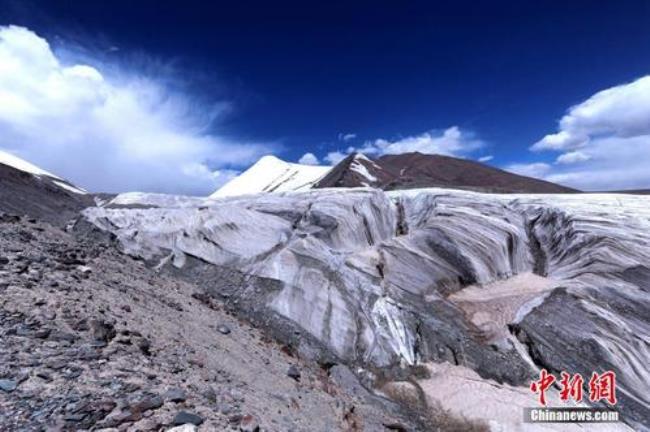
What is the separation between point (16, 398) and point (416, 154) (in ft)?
209

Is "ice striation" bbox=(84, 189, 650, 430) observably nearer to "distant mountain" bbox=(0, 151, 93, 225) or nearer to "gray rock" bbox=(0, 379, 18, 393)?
"distant mountain" bbox=(0, 151, 93, 225)

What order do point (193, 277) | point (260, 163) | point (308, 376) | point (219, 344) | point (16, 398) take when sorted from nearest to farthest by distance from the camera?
1. point (16, 398)
2. point (219, 344)
3. point (308, 376)
4. point (193, 277)
5. point (260, 163)

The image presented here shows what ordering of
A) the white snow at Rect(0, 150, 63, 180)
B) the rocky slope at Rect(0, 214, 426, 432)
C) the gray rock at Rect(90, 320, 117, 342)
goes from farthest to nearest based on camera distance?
the white snow at Rect(0, 150, 63, 180), the gray rock at Rect(90, 320, 117, 342), the rocky slope at Rect(0, 214, 426, 432)

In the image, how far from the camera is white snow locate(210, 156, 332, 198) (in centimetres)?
6034

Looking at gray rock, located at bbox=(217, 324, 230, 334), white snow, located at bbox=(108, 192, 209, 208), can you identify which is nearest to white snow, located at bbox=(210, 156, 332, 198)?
white snow, located at bbox=(108, 192, 209, 208)

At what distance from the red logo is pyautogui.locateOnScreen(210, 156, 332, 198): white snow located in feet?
152

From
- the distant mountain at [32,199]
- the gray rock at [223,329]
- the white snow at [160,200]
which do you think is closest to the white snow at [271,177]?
the white snow at [160,200]

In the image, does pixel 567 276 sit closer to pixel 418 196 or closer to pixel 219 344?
pixel 418 196

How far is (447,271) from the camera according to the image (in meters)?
17.7

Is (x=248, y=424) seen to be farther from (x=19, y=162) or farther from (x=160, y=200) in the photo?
(x=19, y=162)

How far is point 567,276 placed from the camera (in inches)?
688

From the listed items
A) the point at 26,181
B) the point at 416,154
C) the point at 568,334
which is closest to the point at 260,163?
the point at 416,154

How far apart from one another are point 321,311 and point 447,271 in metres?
6.93

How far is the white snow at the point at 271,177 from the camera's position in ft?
198
